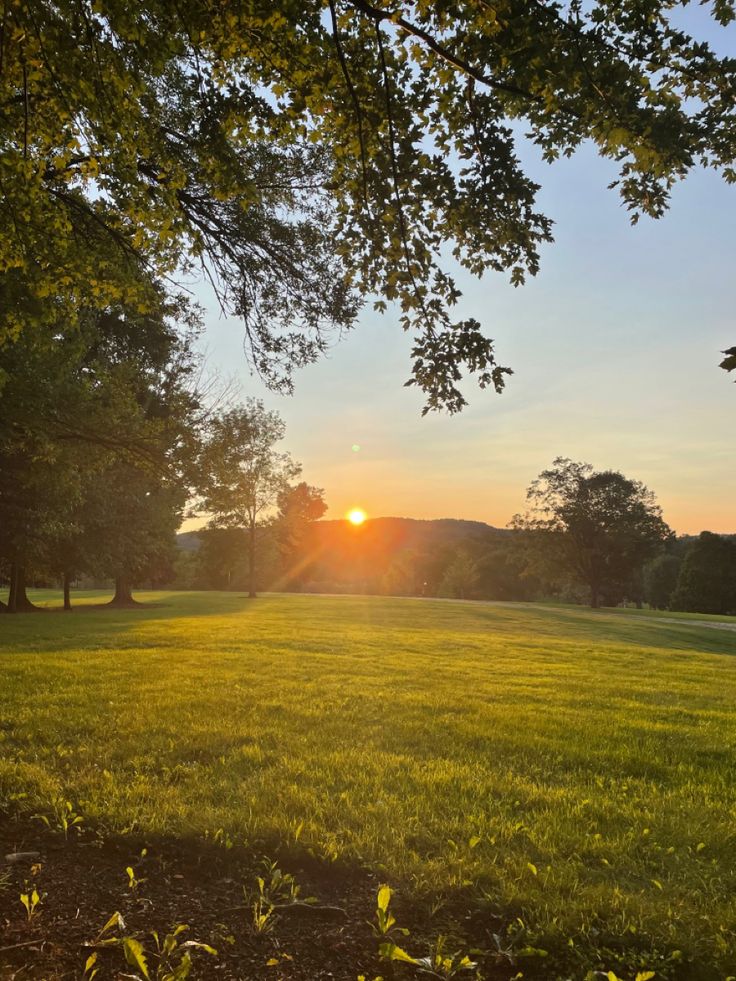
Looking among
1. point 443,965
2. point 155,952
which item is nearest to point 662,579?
point 443,965

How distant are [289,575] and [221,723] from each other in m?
84.0

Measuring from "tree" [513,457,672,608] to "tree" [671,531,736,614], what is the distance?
1590 centimetres

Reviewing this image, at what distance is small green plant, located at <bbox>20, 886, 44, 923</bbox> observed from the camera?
306cm

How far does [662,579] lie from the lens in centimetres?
8238

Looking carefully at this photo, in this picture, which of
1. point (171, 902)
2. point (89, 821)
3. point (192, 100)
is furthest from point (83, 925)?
point (192, 100)

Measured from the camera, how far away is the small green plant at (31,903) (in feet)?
10.0

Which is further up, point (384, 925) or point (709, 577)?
point (384, 925)

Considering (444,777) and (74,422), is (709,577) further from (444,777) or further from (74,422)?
(444,777)

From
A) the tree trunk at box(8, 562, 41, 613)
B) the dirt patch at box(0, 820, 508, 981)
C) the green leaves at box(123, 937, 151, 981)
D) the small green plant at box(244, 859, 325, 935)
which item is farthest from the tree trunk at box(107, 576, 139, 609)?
the green leaves at box(123, 937, 151, 981)

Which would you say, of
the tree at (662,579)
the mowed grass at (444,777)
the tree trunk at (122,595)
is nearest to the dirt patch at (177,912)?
the mowed grass at (444,777)

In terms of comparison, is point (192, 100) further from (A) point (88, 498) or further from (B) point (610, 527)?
(B) point (610, 527)

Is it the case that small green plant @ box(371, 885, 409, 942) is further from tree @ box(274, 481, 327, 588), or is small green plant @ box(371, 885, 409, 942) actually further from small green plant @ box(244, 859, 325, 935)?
tree @ box(274, 481, 327, 588)

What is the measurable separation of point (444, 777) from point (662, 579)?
88.7m

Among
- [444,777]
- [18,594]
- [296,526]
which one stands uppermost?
[296,526]
